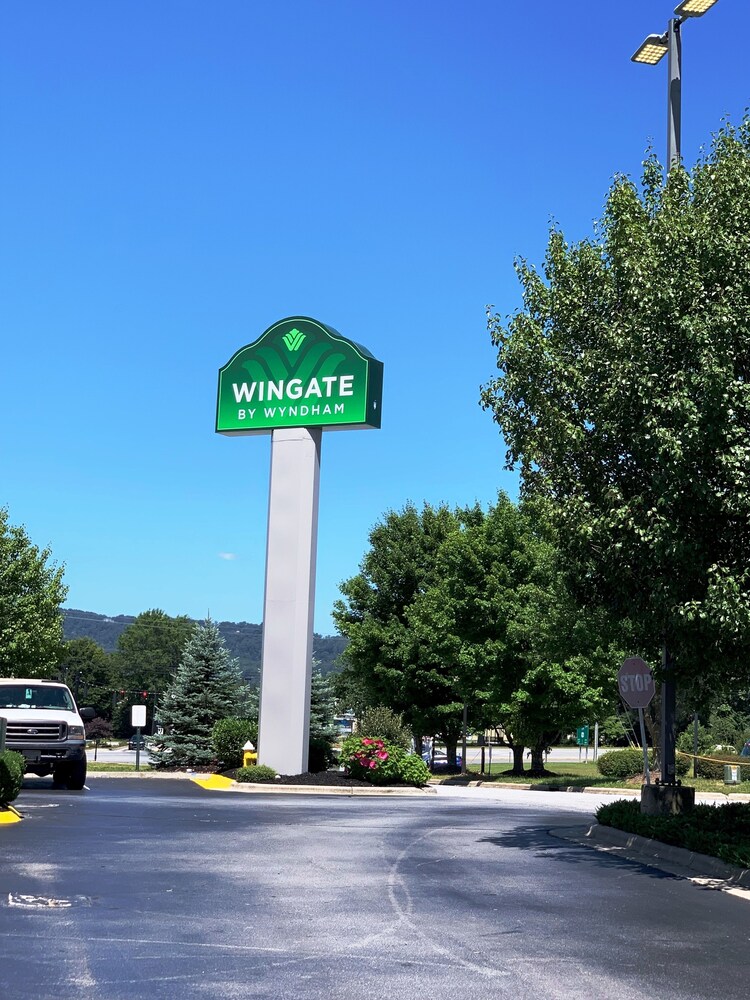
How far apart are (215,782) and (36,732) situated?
693 centimetres

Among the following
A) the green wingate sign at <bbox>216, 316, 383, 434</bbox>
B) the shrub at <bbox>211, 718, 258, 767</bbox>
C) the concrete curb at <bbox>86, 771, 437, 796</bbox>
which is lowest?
the concrete curb at <bbox>86, 771, 437, 796</bbox>

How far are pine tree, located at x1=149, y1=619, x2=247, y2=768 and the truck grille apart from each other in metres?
13.1

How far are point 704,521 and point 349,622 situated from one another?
44730 millimetres

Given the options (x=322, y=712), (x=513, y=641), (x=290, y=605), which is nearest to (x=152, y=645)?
(x=513, y=641)

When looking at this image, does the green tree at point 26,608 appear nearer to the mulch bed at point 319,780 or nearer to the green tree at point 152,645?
the mulch bed at point 319,780

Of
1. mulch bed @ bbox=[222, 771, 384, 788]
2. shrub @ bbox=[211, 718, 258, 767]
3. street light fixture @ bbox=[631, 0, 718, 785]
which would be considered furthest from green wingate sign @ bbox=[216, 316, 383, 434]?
street light fixture @ bbox=[631, 0, 718, 785]

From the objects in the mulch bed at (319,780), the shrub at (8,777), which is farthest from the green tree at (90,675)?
the shrub at (8,777)

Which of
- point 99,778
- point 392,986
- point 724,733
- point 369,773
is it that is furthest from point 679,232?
point 724,733

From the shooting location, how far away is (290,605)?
2909 centimetres

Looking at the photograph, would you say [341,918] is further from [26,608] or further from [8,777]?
[26,608]

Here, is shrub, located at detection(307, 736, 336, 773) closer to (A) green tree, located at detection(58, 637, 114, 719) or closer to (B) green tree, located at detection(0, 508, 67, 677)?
(B) green tree, located at detection(0, 508, 67, 677)

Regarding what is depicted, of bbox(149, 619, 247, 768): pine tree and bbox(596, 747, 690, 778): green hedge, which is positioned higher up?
bbox(149, 619, 247, 768): pine tree

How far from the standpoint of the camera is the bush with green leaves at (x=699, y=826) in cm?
1292

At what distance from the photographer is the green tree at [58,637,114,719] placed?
136750 mm
